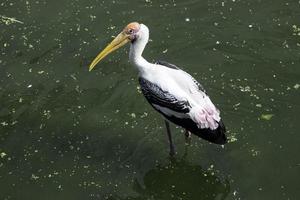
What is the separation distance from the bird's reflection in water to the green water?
0.02m

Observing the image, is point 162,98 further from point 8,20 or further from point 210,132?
point 8,20

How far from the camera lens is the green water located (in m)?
7.49

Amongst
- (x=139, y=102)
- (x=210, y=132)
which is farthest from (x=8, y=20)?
(x=210, y=132)

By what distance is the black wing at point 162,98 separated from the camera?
7066 millimetres

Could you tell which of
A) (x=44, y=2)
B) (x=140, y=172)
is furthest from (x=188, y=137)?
(x=44, y=2)

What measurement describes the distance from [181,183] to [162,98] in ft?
4.21

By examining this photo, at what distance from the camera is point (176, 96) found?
7074 millimetres

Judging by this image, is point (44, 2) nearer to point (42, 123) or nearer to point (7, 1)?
point (7, 1)

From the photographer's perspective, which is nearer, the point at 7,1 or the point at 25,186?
the point at 25,186

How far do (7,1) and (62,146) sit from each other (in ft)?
15.4

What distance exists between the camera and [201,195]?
7.27 m

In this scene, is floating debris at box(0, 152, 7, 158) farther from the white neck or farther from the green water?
the white neck

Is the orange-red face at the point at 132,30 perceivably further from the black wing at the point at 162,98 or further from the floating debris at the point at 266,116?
the floating debris at the point at 266,116

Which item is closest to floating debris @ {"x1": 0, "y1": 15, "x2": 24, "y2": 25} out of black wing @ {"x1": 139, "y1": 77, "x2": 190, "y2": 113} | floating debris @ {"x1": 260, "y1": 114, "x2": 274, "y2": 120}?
black wing @ {"x1": 139, "y1": 77, "x2": 190, "y2": 113}
